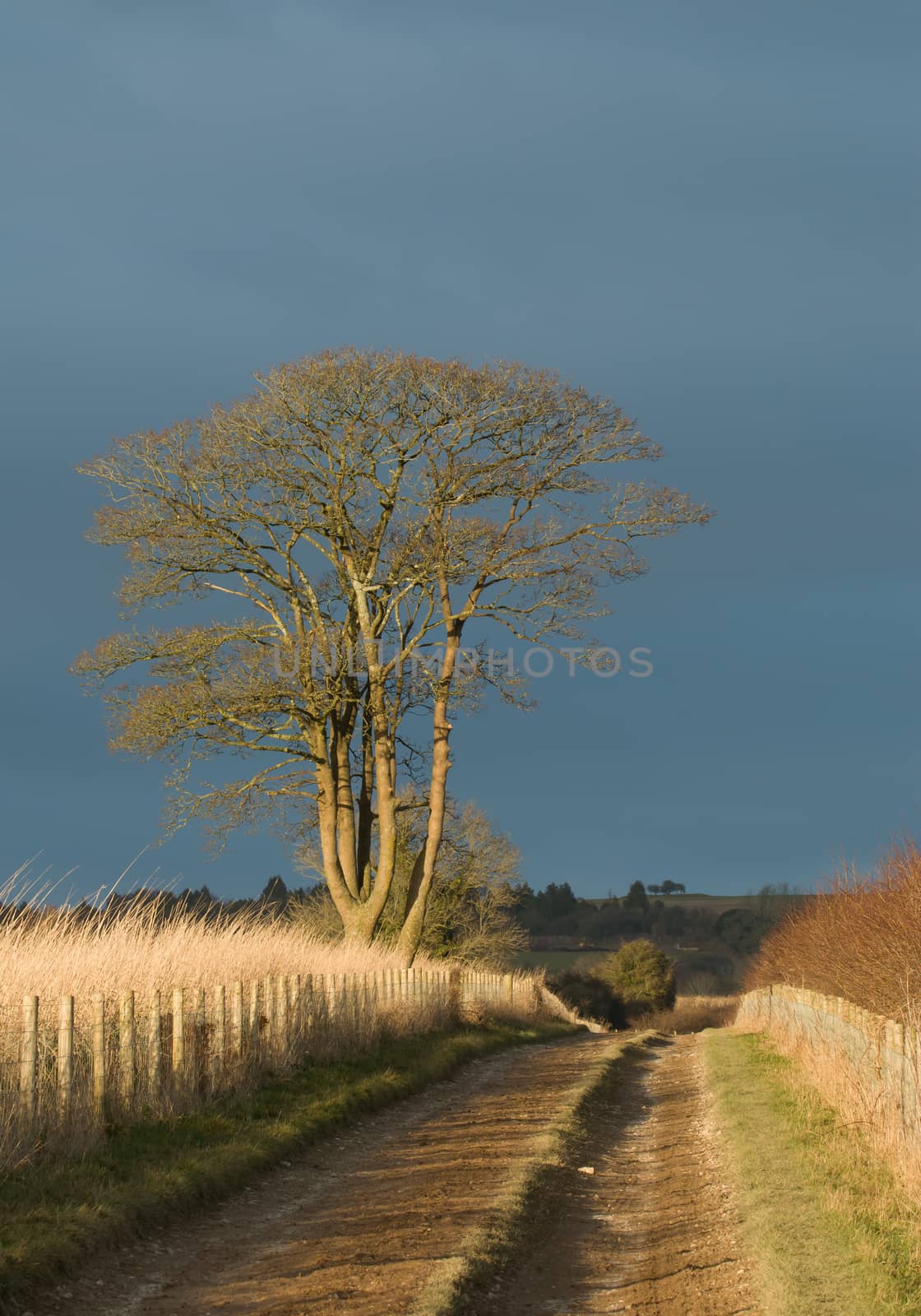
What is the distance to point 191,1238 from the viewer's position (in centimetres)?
876

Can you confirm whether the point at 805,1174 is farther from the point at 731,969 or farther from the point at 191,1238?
the point at 731,969

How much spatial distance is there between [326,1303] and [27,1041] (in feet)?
12.3

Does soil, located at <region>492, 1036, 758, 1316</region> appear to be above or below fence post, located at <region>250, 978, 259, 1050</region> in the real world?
below

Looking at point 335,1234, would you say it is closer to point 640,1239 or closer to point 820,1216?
point 640,1239

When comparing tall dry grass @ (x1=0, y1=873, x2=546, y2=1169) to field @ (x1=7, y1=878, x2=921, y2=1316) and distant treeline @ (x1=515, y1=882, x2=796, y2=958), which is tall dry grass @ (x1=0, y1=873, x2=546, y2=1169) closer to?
field @ (x1=7, y1=878, x2=921, y2=1316)

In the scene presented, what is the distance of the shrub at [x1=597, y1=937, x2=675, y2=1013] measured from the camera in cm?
7712

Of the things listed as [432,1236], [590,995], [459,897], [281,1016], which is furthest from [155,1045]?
[590,995]

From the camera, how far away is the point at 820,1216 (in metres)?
8.98

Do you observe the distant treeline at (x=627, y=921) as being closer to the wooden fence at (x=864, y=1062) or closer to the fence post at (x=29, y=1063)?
the wooden fence at (x=864, y=1062)

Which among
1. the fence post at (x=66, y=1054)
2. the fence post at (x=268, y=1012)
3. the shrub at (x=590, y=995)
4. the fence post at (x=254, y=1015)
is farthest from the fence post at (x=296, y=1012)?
the shrub at (x=590, y=995)

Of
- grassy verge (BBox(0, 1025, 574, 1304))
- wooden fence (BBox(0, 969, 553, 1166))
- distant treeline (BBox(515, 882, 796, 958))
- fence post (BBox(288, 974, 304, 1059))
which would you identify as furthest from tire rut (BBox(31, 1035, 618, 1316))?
distant treeline (BBox(515, 882, 796, 958))

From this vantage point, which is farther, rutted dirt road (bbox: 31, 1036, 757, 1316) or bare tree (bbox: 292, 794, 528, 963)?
bare tree (bbox: 292, 794, 528, 963)

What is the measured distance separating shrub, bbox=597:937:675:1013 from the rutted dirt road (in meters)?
65.0

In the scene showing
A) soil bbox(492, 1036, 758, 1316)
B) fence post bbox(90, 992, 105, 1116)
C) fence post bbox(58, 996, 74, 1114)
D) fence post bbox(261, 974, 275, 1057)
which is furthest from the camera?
fence post bbox(261, 974, 275, 1057)
